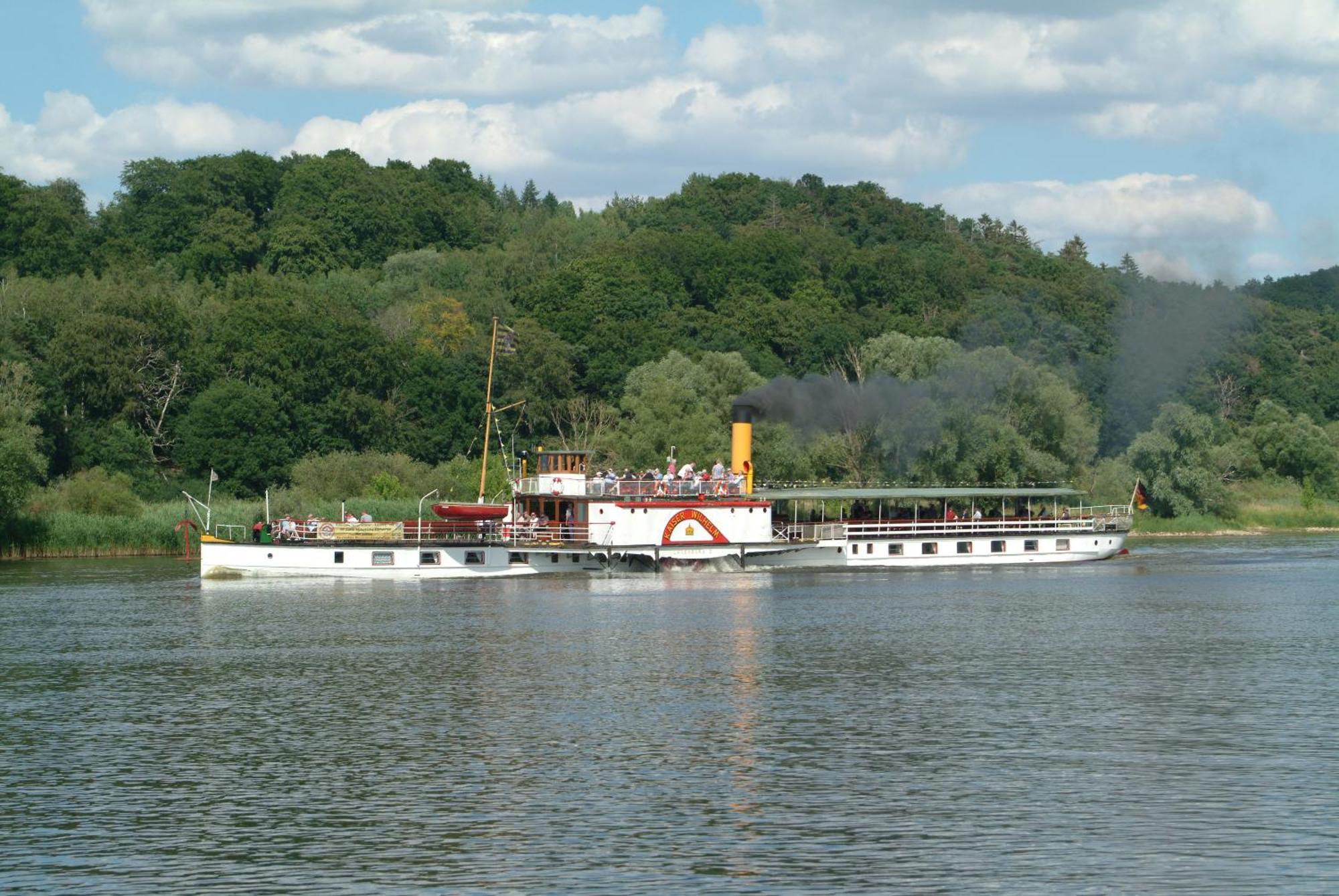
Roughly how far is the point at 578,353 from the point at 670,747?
3539 inches

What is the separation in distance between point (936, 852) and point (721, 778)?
5856 millimetres

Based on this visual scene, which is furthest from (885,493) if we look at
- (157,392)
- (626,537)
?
(157,392)

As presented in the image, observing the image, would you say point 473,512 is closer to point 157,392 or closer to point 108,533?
point 108,533

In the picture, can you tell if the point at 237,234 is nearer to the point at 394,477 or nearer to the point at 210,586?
the point at 394,477

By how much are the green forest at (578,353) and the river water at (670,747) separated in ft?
116

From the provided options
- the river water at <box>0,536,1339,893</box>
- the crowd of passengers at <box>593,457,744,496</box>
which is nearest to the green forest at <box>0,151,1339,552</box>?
the crowd of passengers at <box>593,457,744,496</box>

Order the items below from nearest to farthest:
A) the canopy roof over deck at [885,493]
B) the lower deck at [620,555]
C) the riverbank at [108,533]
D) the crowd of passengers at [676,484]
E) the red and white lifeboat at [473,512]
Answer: the lower deck at [620,555] < the crowd of passengers at [676,484] < the red and white lifeboat at [473,512] < the canopy roof over deck at [885,493] < the riverbank at [108,533]

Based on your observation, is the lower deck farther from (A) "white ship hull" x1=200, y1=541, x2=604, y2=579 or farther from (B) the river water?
(B) the river water

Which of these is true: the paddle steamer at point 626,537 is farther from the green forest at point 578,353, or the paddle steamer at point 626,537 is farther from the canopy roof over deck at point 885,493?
the green forest at point 578,353

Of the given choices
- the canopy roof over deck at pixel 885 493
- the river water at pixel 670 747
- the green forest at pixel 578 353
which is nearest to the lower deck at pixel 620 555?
the canopy roof over deck at pixel 885 493

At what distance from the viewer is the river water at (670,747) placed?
80.4ft

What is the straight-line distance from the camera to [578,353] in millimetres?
121312

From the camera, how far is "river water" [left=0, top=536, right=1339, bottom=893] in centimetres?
2450

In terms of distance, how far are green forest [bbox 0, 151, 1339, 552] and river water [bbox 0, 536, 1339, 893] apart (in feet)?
116
